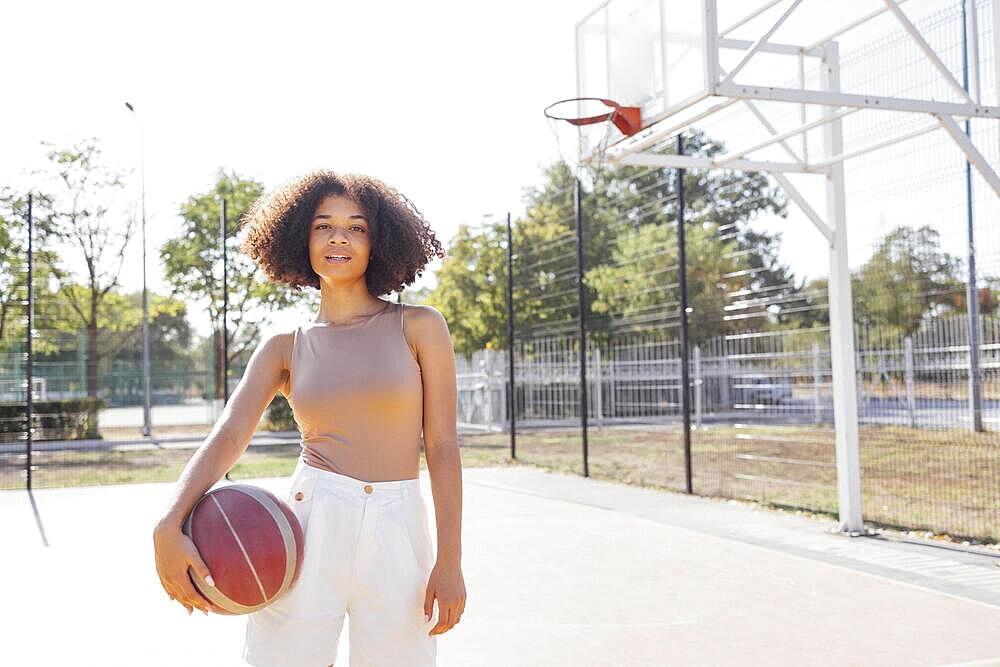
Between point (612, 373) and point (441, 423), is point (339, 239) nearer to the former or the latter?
point (441, 423)

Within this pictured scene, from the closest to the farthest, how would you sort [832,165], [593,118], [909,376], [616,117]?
1. [616,117]
2. [593,118]
3. [832,165]
4. [909,376]

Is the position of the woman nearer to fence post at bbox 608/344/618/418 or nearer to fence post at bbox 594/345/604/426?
fence post at bbox 608/344/618/418

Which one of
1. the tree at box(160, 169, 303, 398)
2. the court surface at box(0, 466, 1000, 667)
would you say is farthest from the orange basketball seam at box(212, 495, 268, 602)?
the tree at box(160, 169, 303, 398)

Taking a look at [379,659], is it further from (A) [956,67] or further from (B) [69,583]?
(A) [956,67]

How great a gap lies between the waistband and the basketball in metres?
0.10

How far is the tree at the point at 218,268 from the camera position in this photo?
1731 centimetres

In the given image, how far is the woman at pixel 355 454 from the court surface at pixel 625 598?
187 centimetres

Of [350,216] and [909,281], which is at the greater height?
[909,281]

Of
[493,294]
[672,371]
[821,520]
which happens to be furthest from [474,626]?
[493,294]

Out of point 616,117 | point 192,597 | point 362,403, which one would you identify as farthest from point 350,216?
point 616,117

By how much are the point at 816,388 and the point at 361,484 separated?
285 inches

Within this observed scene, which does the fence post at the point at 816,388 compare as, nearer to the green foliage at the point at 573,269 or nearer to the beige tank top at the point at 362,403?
the green foliage at the point at 573,269

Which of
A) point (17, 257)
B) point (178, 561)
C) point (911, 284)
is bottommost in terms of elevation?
point (178, 561)

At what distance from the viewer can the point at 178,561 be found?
64.9 inches
